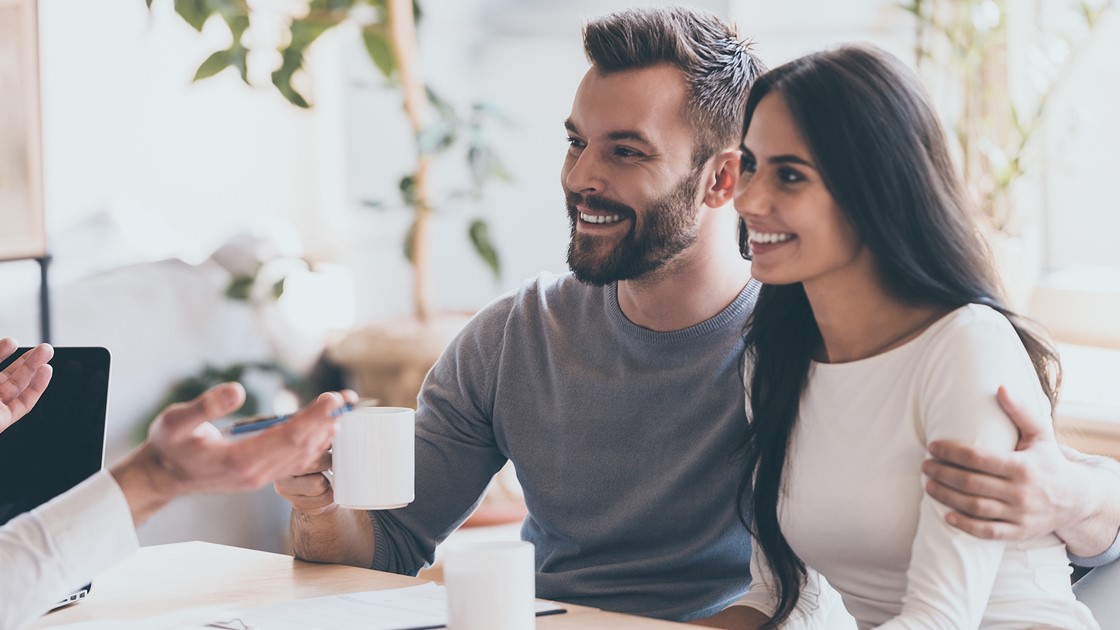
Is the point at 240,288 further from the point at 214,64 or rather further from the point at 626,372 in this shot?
the point at 626,372

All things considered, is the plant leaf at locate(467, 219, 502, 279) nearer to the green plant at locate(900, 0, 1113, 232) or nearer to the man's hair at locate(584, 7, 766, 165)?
the green plant at locate(900, 0, 1113, 232)

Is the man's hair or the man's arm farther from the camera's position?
the man's hair

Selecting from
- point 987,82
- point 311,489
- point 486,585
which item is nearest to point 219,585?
point 311,489

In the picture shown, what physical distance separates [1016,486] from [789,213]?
0.36 metres

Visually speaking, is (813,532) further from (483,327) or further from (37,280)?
(37,280)

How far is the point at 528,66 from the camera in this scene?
3.86 meters

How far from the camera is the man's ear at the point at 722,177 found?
1.76 metres

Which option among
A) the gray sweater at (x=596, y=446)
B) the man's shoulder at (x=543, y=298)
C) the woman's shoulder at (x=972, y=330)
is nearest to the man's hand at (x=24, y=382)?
the gray sweater at (x=596, y=446)

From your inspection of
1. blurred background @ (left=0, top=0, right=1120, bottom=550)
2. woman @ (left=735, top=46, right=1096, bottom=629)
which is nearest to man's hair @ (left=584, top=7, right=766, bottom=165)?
woman @ (left=735, top=46, right=1096, bottom=629)

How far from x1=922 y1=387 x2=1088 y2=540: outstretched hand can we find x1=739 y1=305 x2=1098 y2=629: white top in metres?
0.02

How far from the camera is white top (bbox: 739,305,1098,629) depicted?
119 centimetres

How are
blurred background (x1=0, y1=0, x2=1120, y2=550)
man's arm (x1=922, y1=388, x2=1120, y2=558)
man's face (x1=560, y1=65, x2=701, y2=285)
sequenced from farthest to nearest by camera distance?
blurred background (x1=0, y1=0, x2=1120, y2=550) < man's face (x1=560, y1=65, x2=701, y2=285) < man's arm (x1=922, y1=388, x2=1120, y2=558)

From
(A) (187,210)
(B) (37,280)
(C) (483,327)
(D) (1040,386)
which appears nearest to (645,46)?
(C) (483,327)

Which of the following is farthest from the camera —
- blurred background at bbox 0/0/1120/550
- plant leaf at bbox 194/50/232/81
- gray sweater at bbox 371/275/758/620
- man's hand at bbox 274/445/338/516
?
plant leaf at bbox 194/50/232/81
